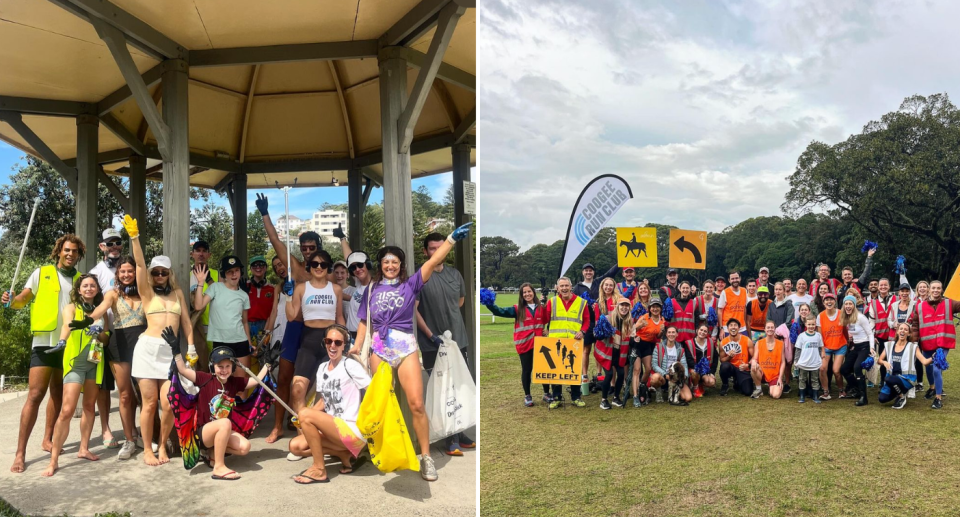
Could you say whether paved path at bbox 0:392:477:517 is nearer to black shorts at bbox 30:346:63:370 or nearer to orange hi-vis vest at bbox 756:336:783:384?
black shorts at bbox 30:346:63:370

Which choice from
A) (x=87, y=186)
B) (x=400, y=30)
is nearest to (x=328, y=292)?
(x=400, y=30)

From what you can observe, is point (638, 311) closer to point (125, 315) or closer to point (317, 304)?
point (317, 304)

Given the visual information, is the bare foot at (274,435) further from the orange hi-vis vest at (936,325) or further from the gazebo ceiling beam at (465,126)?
the orange hi-vis vest at (936,325)

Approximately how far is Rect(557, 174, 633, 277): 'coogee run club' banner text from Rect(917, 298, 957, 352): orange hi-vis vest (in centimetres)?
351

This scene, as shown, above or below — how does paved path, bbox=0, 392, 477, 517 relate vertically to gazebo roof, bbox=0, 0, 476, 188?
below

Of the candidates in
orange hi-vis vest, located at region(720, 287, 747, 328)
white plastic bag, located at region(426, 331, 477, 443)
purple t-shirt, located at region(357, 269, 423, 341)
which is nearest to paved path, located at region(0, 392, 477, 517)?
white plastic bag, located at region(426, 331, 477, 443)

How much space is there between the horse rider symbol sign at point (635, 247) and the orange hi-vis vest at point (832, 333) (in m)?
2.06

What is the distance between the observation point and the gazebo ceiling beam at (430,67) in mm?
4863

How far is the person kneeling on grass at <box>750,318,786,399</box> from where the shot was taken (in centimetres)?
786

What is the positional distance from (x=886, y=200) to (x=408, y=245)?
3203cm

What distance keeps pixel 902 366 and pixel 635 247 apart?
3148 mm

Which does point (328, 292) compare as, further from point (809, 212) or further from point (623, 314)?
point (809, 212)

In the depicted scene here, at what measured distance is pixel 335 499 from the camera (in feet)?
13.5

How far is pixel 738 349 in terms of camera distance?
795 cm
